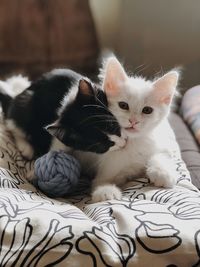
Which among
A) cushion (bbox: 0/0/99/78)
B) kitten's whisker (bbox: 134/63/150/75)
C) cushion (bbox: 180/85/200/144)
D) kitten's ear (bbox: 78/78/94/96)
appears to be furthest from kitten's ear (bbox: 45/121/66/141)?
cushion (bbox: 0/0/99/78)

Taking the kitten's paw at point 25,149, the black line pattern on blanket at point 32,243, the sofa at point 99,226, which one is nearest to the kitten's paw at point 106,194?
the sofa at point 99,226

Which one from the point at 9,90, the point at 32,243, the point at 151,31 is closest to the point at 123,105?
the point at 32,243

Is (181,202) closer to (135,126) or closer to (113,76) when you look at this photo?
(135,126)

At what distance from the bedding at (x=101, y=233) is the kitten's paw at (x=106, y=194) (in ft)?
0.12

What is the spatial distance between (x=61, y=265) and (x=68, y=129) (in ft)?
1.56

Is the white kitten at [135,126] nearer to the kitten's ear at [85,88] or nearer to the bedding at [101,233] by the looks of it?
the kitten's ear at [85,88]

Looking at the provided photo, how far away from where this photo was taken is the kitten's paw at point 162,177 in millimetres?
1069

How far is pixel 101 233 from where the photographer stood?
2.60 feet

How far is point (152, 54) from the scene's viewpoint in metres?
2.48

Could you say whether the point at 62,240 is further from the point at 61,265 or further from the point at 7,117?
the point at 7,117

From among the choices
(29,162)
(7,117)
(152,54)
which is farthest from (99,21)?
(29,162)

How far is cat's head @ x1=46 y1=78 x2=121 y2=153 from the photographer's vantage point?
3.68ft

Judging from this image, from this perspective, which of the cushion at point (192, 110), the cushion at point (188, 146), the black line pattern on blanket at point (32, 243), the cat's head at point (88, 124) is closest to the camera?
the black line pattern on blanket at point (32, 243)

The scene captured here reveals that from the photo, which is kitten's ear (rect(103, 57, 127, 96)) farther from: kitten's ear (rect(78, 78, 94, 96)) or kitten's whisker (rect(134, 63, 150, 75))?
kitten's whisker (rect(134, 63, 150, 75))
